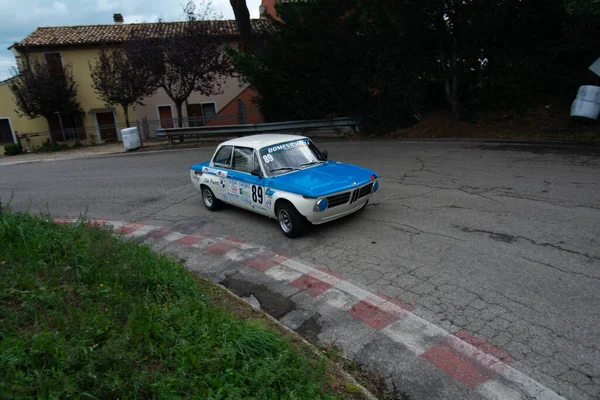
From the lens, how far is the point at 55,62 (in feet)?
88.7

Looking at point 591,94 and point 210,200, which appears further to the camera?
point 591,94

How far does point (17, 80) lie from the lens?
2538 cm

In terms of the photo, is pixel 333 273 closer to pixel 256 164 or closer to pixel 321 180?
pixel 321 180

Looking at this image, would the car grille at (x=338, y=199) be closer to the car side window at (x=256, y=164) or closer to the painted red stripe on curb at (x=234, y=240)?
the car side window at (x=256, y=164)

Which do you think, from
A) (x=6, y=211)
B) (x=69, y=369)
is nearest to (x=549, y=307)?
(x=69, y=369)

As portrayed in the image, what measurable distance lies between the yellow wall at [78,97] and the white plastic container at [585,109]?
1034 inches

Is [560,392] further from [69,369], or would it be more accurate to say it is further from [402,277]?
[69,369]

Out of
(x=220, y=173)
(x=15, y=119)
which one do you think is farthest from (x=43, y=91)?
(x=220, y=173)

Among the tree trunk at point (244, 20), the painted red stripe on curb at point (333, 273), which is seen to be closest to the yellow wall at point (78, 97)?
the tree trunk at point (244, 20)

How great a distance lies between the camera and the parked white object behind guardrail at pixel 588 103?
12664 millimetres

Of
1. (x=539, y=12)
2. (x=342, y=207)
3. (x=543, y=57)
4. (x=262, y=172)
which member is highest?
(x=539, y=12)

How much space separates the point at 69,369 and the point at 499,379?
338 centimetres

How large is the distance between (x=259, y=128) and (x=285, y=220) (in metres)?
13.1

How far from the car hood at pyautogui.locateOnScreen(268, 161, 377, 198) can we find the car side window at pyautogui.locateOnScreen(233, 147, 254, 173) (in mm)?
797
